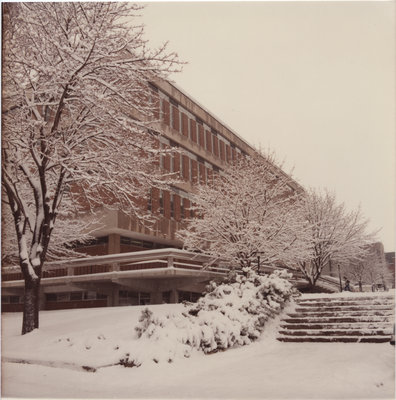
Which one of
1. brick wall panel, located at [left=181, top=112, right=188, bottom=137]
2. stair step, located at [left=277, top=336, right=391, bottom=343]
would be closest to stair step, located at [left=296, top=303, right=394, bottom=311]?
stair step, located at [left=277, top=336, right=391, bottom=343]

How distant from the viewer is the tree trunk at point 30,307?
37.6ft

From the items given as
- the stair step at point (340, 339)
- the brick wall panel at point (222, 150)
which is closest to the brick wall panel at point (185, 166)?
the brick wall panel at point (222, 150)

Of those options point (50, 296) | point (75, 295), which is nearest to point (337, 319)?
point (75, 295)

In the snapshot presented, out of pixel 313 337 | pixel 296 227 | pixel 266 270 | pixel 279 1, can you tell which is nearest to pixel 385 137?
pixel 279 1

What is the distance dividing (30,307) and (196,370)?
5.50 meters

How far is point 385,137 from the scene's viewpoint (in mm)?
9281

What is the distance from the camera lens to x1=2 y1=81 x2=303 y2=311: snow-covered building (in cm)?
1800

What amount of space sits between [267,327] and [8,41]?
9.36 metres

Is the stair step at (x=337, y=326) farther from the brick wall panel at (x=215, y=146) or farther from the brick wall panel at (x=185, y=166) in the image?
the brick wall panel at (x=185, y=166)

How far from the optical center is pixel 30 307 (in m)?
11.6

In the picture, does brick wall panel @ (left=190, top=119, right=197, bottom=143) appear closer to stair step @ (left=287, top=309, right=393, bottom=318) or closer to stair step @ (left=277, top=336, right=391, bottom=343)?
stair step @ (left=287, top=309, right=393, bottom=318)

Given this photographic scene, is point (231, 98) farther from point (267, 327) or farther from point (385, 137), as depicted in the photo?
point (267, 327)

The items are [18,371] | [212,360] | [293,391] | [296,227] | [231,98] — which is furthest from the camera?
[296,227]

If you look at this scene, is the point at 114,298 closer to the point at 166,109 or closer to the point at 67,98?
the point at 166,109
